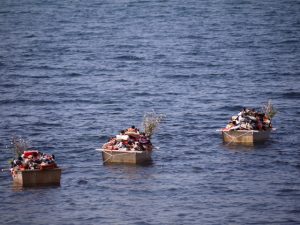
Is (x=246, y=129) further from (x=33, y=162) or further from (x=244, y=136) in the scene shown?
(x=33, y=162)

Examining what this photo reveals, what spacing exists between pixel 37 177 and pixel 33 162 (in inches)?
45.4

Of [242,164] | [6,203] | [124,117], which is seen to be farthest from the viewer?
[124,117]

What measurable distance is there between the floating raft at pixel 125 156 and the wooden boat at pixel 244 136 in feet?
31.7

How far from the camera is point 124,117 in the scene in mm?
A: 115500

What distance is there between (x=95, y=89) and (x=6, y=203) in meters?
59.9

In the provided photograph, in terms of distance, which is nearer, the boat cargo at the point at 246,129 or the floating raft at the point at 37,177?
the floating raft at the point at 37,177

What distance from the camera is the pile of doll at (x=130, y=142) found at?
8856 centimetres

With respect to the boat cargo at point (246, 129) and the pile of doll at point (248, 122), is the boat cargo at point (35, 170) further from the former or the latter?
the pile of doll at point (248, 122)

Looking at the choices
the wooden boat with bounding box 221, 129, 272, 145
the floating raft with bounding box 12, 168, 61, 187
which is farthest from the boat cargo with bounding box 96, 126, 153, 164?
the wooden boat with bounding box 221, 129, 272, 145

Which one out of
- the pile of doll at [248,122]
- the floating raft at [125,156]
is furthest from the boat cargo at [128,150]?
the pile of doll at [248,122]

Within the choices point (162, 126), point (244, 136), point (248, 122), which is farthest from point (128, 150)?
point (162, 126)

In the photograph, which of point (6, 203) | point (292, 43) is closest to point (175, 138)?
point (6, 203)

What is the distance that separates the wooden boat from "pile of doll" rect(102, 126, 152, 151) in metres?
9.35

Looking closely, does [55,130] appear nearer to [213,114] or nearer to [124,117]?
[124,117]
